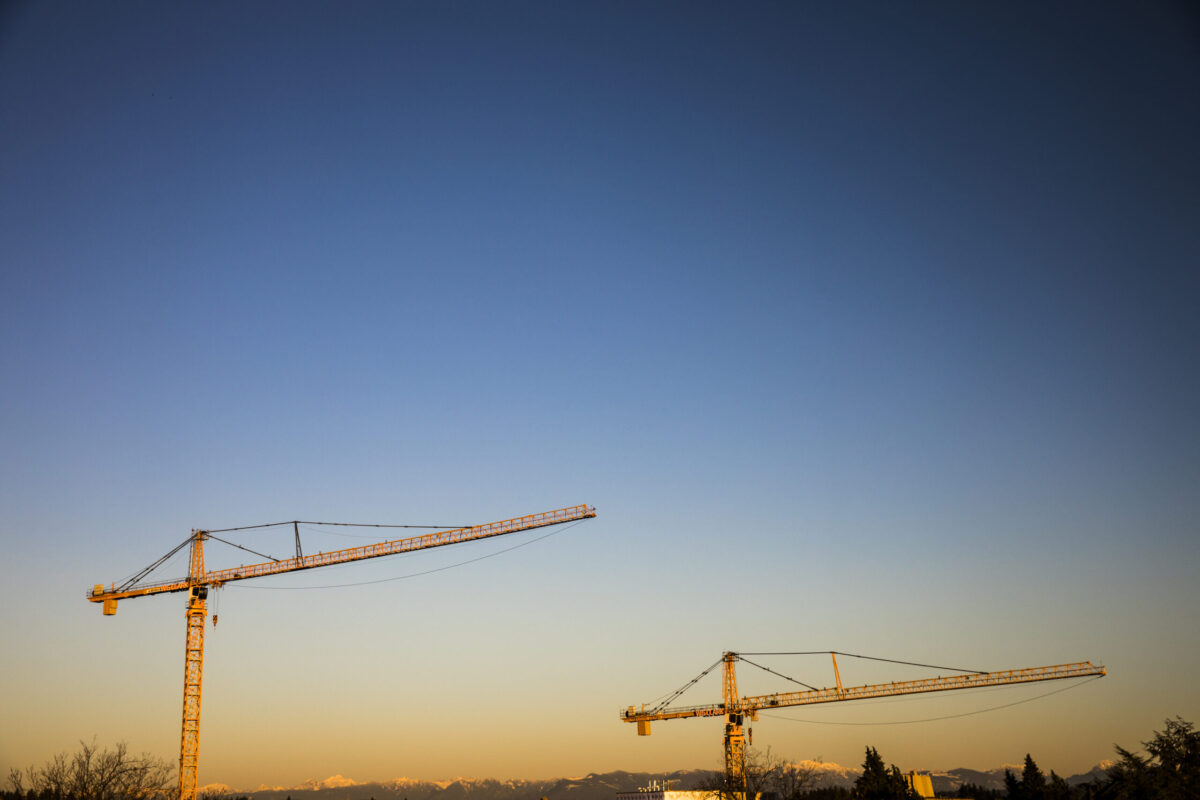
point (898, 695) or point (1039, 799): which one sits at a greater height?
point (898, 695)

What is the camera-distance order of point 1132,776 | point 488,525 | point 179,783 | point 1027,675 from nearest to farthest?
point 1132,776 < point 179,783 < point 488,525 < point 1027,675

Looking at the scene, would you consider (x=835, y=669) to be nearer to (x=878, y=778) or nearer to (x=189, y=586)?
(x=878, y=778)

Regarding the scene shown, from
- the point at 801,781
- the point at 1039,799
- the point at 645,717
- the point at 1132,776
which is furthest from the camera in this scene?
the point at 645,717

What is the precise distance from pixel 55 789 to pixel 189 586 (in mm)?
31452

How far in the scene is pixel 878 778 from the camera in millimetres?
129125


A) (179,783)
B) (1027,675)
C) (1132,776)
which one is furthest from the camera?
(1027,675)

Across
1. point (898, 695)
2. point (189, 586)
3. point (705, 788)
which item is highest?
point (189, 586)

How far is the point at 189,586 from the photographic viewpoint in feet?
413

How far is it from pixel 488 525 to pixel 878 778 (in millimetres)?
59771

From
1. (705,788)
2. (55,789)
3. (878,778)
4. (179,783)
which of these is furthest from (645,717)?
(55,789)

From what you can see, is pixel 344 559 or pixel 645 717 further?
pixel 645 717

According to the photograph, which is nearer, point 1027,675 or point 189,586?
point 189,586

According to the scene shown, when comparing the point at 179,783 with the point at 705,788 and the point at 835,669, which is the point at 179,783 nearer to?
the point at 705,788

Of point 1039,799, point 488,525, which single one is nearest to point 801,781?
point 1039,799
